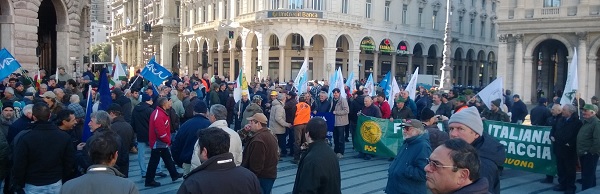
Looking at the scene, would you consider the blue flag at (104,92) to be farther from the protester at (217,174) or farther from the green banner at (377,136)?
the green banner at (377,136)

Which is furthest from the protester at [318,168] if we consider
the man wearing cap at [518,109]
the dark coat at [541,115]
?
the man wearing cap at [518,109]

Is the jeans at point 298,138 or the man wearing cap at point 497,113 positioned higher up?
the man wearing cap at point 497,113

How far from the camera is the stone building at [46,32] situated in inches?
944

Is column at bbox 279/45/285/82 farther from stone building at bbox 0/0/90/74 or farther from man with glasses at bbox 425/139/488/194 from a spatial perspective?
man with glasses at bbox 425/139/488/194

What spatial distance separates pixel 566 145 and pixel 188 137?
692 centimetres

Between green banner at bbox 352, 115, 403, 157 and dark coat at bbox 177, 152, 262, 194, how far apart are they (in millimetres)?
8787

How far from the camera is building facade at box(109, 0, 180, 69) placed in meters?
64.5

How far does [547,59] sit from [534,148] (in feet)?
101

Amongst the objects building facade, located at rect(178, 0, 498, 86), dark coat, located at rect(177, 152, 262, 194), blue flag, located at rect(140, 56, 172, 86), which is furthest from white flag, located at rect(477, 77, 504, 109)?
building facade, located at rect(178, 0, 498, 86)

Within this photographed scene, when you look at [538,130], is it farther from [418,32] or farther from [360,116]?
[418,32]

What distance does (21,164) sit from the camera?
6062mm

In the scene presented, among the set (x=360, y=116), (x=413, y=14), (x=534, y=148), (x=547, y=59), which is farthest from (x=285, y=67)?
(x=534, y=148)

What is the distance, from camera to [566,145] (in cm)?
1016

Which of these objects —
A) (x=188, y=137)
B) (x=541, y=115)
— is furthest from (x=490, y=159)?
(x=541, y=115)
